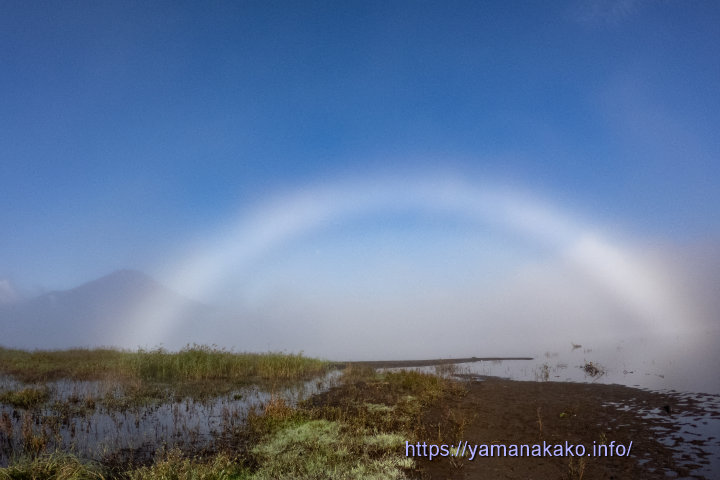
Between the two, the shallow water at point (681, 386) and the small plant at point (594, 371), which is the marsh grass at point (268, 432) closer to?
the shallow water at point (681, 386)

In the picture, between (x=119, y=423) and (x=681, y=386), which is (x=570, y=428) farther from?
(x=119, y=423)

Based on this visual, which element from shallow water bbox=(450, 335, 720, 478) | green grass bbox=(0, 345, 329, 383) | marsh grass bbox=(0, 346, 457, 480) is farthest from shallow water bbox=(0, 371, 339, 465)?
shallow water bbox=(450, 335, 720, 478)

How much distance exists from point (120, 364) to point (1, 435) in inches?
721

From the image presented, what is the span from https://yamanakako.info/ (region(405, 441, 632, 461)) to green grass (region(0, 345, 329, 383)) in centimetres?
1870

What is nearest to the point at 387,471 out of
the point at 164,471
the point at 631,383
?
the point at 164,471

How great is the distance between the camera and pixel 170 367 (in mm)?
29266

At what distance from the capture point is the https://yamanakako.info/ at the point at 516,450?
11.4 meters

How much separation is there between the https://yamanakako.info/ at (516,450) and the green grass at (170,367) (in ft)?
61.4

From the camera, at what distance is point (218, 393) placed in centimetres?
2164

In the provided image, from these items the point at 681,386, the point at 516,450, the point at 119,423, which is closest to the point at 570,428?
the point at 516,450

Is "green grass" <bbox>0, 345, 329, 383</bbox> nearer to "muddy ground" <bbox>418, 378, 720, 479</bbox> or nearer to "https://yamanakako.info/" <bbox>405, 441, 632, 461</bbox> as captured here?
"muddy ground" <bbox>418, 378, 720, 479</bbox>

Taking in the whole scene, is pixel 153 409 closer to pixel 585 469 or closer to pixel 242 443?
pixel 242 443

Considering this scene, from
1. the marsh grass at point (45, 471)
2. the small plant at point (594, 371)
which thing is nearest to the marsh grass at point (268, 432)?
the marsh grass at point (45, 471)

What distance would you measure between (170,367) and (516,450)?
25601mm
